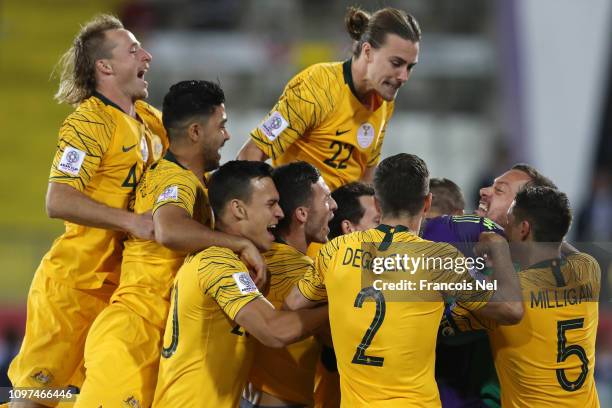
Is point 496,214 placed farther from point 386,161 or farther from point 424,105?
point 424,105

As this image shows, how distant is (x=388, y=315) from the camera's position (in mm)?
4004

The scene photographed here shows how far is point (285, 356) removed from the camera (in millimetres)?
4688

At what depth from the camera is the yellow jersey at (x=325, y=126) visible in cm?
534

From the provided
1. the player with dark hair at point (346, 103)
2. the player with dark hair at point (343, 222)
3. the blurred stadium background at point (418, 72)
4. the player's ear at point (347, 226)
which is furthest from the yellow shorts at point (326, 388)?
the blurred stadium background at point (418, 72)

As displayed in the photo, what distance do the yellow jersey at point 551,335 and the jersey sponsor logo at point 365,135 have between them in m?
1.51

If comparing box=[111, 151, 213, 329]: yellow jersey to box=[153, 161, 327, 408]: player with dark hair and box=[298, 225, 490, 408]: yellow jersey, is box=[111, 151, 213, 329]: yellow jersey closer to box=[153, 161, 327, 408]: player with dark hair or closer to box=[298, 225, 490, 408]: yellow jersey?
box=[153, 161, 327, 408]: player with dark hair

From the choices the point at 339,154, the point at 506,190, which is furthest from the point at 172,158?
the point at 506,190

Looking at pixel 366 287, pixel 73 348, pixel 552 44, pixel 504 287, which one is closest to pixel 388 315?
pixel 366 287

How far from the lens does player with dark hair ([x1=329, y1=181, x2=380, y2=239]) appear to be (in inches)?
197

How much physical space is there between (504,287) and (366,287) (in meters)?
0.61

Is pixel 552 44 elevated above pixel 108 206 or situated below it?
above

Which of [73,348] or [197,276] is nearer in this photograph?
[197,276]

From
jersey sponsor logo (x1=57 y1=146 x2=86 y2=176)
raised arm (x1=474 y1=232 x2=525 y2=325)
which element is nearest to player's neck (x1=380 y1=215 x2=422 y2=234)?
raised arm (x1=474 y1=232 x2=525 y2=325)

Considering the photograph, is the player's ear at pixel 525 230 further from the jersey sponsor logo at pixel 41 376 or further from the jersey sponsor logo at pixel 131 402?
the jersey sponsor logo at pixel 41 376
